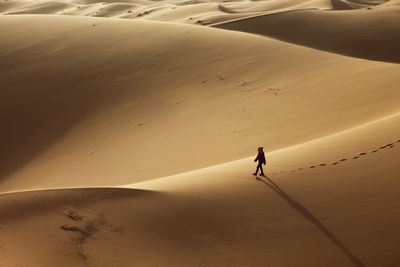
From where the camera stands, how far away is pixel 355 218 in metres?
5.20

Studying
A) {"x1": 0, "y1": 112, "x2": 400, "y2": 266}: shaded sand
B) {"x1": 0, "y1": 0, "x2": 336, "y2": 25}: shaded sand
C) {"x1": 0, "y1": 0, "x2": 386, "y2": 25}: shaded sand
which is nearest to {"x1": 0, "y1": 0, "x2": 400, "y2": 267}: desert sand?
{"x1": 0, "y1": 112, "x2": 400, "y2": 266}: shaded sand

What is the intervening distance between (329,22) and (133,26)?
877cm

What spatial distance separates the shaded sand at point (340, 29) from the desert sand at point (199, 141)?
9 centimetres

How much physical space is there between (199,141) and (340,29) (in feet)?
44.0

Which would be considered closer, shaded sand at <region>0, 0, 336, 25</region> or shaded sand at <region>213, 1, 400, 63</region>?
shaded sand at <region>213, 1, 400, 63</region>

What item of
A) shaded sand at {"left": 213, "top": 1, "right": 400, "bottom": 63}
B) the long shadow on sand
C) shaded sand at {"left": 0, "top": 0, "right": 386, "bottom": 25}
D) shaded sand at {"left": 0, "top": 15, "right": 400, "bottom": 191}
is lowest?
the long shadow on sand

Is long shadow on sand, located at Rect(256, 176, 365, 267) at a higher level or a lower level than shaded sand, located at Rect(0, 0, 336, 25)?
lower

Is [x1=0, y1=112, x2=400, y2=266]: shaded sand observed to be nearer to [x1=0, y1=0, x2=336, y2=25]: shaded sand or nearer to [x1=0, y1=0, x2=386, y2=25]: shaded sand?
[x1=0, y1=0, x2=386, y2=25]: shaded sand

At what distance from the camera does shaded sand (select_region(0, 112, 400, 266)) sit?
4656 mm

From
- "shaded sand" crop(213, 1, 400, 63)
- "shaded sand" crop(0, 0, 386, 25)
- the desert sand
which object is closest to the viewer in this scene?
the desert sand

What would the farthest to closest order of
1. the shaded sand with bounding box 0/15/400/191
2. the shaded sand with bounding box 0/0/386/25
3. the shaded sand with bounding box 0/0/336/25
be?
the shaded sand with bounding box 0/0/336/25 → the shaded sand with bounding box 0/0/386/25 → the shaded sand with bounding box 0/15/400/191

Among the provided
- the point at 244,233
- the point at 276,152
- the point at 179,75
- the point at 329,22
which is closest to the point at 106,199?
the point at 244,233

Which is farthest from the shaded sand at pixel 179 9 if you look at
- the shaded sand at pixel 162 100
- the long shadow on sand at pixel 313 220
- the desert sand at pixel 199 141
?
the long shadow on sand at pixel 313 220

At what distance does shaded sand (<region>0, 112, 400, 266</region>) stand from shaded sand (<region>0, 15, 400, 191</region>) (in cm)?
276
